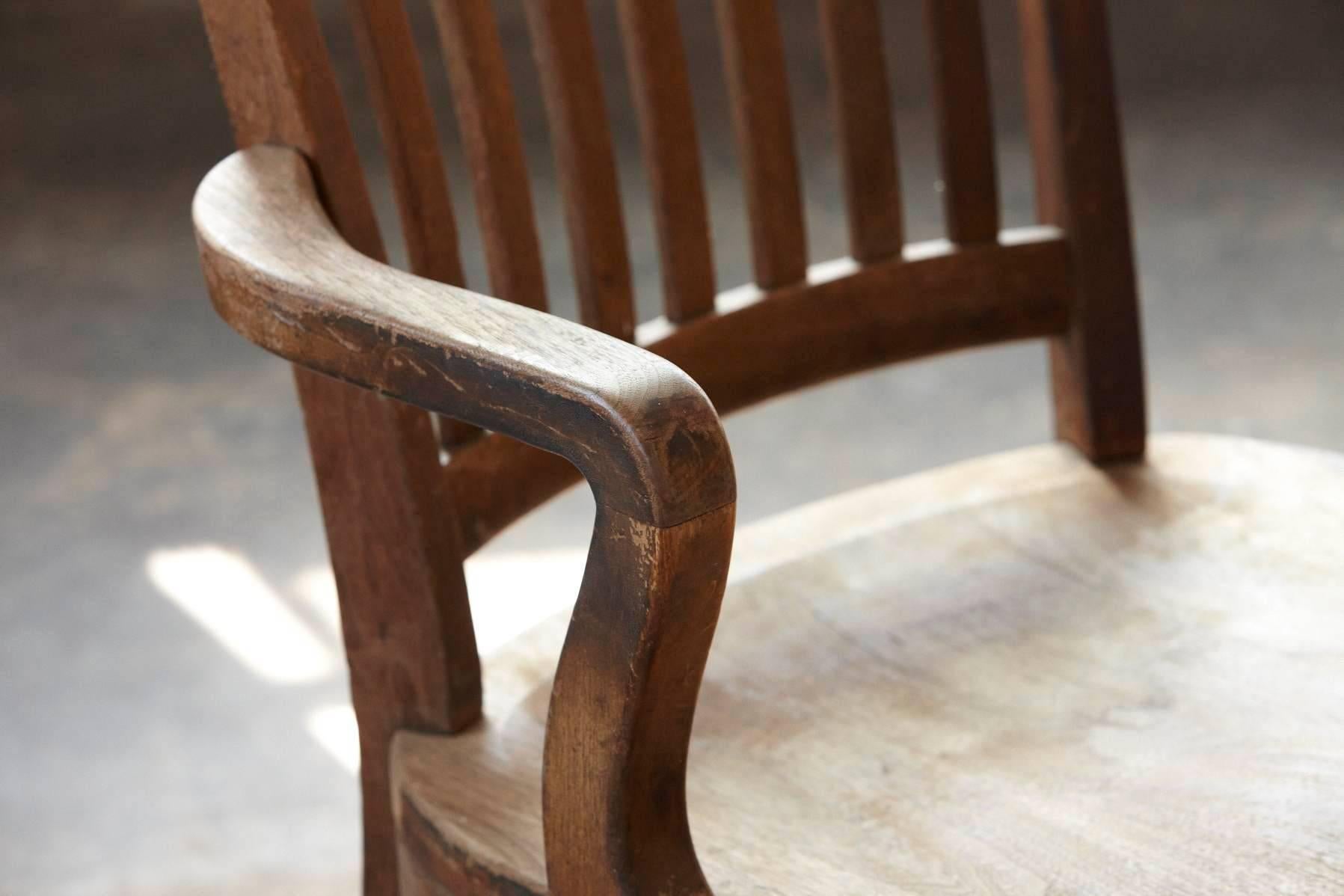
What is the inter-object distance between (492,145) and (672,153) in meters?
0.10

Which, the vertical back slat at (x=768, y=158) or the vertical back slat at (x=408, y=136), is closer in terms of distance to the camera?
the vertical back slat at (x=408, y=136)

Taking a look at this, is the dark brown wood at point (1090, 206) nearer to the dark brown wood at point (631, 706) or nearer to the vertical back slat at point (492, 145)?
the vertical back slat at point (492, 145)

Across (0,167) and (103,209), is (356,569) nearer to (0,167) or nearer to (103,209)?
(103,209)

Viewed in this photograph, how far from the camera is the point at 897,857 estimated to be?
52cm

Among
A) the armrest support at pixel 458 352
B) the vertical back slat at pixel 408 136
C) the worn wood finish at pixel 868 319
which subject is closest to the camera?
the armrest support at pixel 458 352

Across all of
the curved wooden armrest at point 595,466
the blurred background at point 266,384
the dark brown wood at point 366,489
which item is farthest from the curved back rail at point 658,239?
the blurred background at point 266,384

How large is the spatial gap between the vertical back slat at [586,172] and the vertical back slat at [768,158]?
79 millimetres

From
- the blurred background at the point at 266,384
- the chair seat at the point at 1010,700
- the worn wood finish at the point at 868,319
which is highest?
the worn wood finish at the point at 868,319

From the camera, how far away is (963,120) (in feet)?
2.61

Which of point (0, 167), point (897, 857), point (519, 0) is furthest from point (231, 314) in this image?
point (519, 0)

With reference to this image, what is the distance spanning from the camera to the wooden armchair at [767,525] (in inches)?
16.7

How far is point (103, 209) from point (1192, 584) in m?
2.76

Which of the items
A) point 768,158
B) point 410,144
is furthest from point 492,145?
point 768,158

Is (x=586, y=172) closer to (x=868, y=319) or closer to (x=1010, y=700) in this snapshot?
(x=868, y=319)
